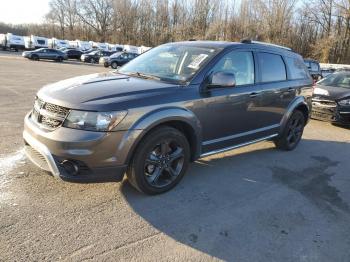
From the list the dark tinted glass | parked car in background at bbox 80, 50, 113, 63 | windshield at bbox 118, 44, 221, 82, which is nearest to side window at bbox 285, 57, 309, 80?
windshield at bbox 118, 44, 221, 82

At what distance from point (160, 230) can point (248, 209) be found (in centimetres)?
120

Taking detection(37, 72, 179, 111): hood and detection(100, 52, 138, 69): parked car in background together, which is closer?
detection(37, 72, 179, 111): hood

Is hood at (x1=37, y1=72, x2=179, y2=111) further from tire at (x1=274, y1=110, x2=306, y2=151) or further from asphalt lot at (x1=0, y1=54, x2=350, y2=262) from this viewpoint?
tire at (x1=274, y1=110, x2=306, y2=151)

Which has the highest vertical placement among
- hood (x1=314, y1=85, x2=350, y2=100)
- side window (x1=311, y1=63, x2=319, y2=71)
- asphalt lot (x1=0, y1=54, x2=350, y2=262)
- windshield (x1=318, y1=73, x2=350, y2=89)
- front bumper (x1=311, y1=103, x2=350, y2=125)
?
side window (x1=311, y1=63, x2=319, y2=71)

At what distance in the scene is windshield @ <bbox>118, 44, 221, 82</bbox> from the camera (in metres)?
4.87

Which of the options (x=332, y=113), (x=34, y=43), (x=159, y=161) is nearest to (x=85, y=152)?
(x=159, y=161)

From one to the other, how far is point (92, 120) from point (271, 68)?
11.3ft

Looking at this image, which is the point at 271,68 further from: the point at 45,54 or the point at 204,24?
the point at 204,24

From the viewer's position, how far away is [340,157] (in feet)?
22.9

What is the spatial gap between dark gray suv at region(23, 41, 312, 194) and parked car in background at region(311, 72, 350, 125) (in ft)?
13.7

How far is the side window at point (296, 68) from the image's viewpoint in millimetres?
6673

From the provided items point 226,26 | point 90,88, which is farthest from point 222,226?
point 226,26

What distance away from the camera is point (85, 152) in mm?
3777

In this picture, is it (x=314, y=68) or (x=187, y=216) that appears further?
(x=314, y=68)
